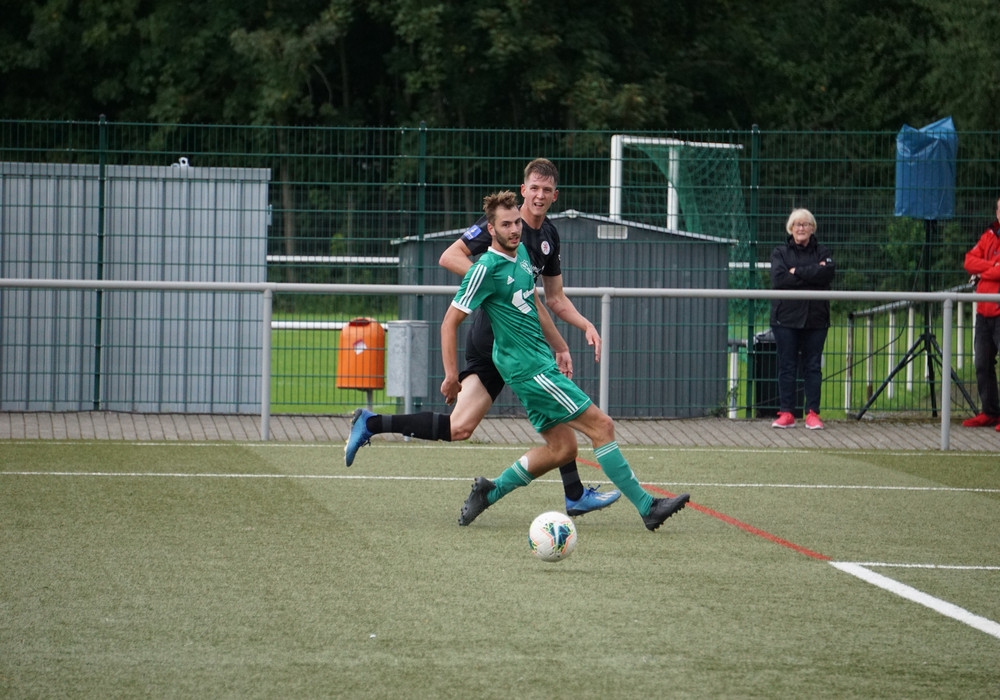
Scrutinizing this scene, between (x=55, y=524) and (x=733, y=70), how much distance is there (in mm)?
32665

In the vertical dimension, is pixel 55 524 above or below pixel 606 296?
below

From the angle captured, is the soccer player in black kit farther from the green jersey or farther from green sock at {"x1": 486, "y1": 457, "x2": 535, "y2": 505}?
the green jersey

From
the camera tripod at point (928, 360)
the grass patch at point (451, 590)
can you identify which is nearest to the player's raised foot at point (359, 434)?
the grass patch at point (451, 590)

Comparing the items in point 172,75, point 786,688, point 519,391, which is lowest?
point 786,688

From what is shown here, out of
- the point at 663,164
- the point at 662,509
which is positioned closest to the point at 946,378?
the point at 663,164

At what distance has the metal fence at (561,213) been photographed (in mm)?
13289

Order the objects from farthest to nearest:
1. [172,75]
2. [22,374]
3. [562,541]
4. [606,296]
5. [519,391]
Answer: [172,75]
[22,374]
[606,296]
[519,391]
[562,541]

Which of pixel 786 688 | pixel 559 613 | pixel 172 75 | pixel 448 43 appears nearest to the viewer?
pixel 786 688

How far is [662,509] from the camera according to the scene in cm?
757

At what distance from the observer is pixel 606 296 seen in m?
11.8

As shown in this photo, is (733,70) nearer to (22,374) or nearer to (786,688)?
(22,374)

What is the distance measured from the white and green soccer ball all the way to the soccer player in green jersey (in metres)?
0.81

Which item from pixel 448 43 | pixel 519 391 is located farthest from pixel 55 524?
pixel 448 43

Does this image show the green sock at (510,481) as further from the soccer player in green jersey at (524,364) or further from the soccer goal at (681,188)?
the soccer goal at (681,188)
